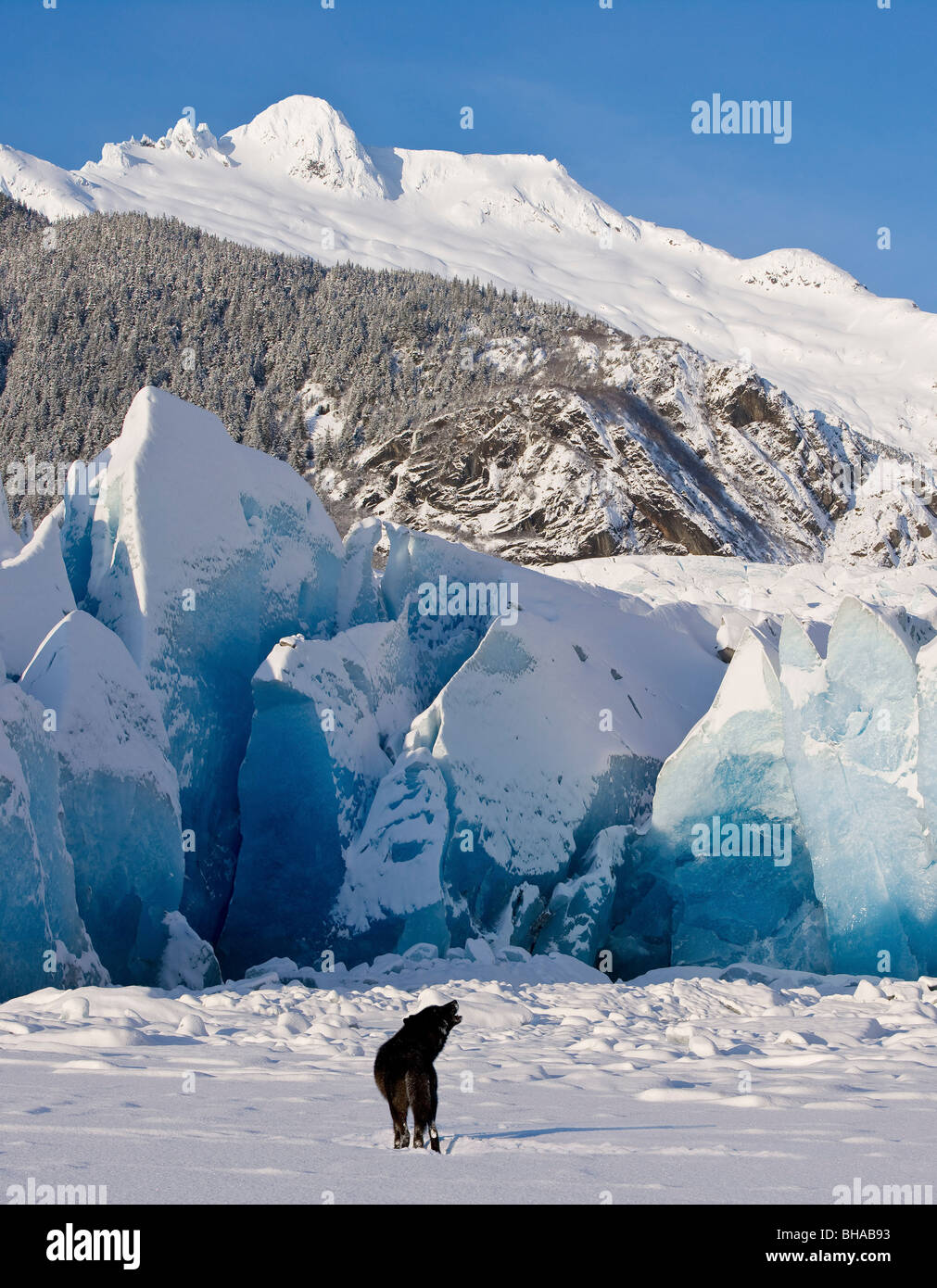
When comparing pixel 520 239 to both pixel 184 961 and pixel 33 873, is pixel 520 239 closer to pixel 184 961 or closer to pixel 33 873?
pixel 184 961

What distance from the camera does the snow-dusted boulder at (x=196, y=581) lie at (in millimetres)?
14531

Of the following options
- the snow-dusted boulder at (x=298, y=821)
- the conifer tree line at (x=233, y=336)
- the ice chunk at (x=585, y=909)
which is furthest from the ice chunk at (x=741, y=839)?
the conifer tree line at (x=233, y=336)

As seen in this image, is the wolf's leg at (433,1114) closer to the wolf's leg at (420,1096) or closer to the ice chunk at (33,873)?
the wolf's leg at (420,1096)

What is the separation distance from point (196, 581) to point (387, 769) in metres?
3.30

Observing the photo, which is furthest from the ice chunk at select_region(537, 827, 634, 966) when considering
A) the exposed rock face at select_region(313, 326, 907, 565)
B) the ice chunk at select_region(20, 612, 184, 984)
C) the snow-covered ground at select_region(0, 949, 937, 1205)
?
the exposed rock face at select_region(313, 326, 907, 565)

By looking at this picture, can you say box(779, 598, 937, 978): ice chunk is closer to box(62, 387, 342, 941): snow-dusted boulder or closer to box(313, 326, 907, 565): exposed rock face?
box(62, 387, 342, 941): snow-dusted boulder

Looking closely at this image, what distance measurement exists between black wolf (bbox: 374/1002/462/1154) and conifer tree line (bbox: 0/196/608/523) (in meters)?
72.7

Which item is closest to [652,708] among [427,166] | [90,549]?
[90,549]

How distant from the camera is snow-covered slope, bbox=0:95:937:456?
3991 inches

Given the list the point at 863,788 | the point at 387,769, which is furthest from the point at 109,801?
the point at 863,788

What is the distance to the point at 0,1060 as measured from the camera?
748cm

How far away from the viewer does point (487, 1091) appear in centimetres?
719

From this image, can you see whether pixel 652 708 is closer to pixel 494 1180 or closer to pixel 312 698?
pixel 312 698
